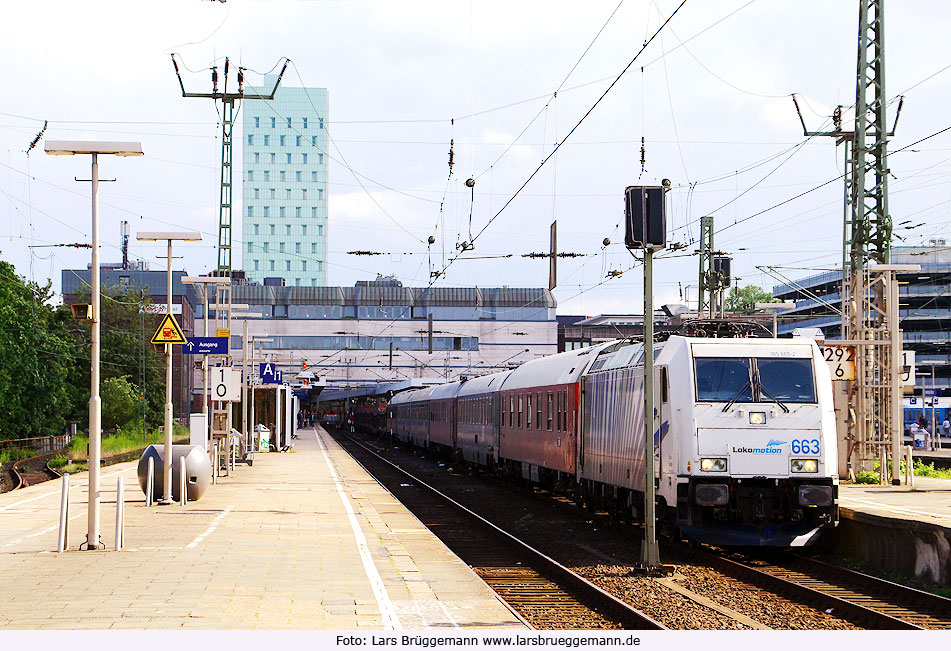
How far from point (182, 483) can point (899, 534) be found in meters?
12.8

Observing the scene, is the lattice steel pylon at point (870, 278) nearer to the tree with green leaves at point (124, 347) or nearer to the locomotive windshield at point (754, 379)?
the locomotive windshield at point (754, 379)

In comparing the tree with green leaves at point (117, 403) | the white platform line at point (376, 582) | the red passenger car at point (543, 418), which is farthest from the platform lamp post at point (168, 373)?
the tree with green leaves at point (117, 403)

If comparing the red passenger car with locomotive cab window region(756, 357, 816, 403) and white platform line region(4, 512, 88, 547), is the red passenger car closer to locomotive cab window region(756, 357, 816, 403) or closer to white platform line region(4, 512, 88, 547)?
locomotive cab window region(756, 357, 816, 403)

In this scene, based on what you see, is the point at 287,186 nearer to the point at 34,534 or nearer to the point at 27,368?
the point at 27,368

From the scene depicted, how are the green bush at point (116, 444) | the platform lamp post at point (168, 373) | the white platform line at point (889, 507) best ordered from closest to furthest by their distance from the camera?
the white platform line at point (889, 507) → the platform lamp post at point (168, 373) → the green bush at point (116, 444)

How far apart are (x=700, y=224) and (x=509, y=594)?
30754 mm

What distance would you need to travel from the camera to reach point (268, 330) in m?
106

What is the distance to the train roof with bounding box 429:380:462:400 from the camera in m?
44.1

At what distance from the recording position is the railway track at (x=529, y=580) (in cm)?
1124

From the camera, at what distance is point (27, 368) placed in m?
65.4

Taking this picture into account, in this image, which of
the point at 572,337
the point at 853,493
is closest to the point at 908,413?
the point at 572,337

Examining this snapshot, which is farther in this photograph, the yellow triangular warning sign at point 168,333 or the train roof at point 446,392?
the train roof at point 446,392

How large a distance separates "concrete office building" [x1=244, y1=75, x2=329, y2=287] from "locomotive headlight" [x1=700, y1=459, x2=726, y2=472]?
14495 cm

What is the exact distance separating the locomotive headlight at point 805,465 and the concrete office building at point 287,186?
5710 inches
